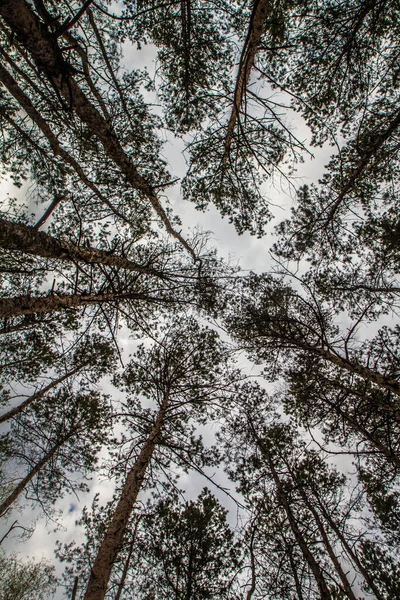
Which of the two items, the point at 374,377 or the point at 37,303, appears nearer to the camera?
the point at 37,303

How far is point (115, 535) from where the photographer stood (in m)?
3.81

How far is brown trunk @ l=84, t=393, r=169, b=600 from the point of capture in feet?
11.1

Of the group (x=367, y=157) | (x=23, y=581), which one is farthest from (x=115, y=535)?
(x=23, y=581)

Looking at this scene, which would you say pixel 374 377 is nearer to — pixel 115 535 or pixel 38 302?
pixel 115 535

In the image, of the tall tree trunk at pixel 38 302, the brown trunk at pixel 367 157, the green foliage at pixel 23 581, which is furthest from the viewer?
the green foliage at pixel 23 581

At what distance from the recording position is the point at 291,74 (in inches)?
188

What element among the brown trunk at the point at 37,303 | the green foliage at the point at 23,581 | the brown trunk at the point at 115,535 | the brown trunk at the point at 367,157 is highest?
the brown trunk at the point at 367,157

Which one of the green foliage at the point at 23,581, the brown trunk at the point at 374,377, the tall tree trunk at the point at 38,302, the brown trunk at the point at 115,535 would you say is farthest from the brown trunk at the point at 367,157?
the green foliage at the point at 23,581

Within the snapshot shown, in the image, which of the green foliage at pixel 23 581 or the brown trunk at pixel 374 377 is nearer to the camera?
the brown trunk at pixel 374 377

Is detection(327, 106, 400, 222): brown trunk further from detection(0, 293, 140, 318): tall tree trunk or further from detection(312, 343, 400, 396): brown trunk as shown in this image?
detection(0, 293, 140, 318): tall tree trunk

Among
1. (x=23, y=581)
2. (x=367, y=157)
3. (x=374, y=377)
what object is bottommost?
(x=23, y=581)

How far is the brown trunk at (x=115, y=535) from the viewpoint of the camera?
338 cm

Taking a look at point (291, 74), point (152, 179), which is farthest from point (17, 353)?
point (291, 74)

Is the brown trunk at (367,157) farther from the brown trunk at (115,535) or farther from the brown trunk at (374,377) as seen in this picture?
the brown trunk at (115,535)
